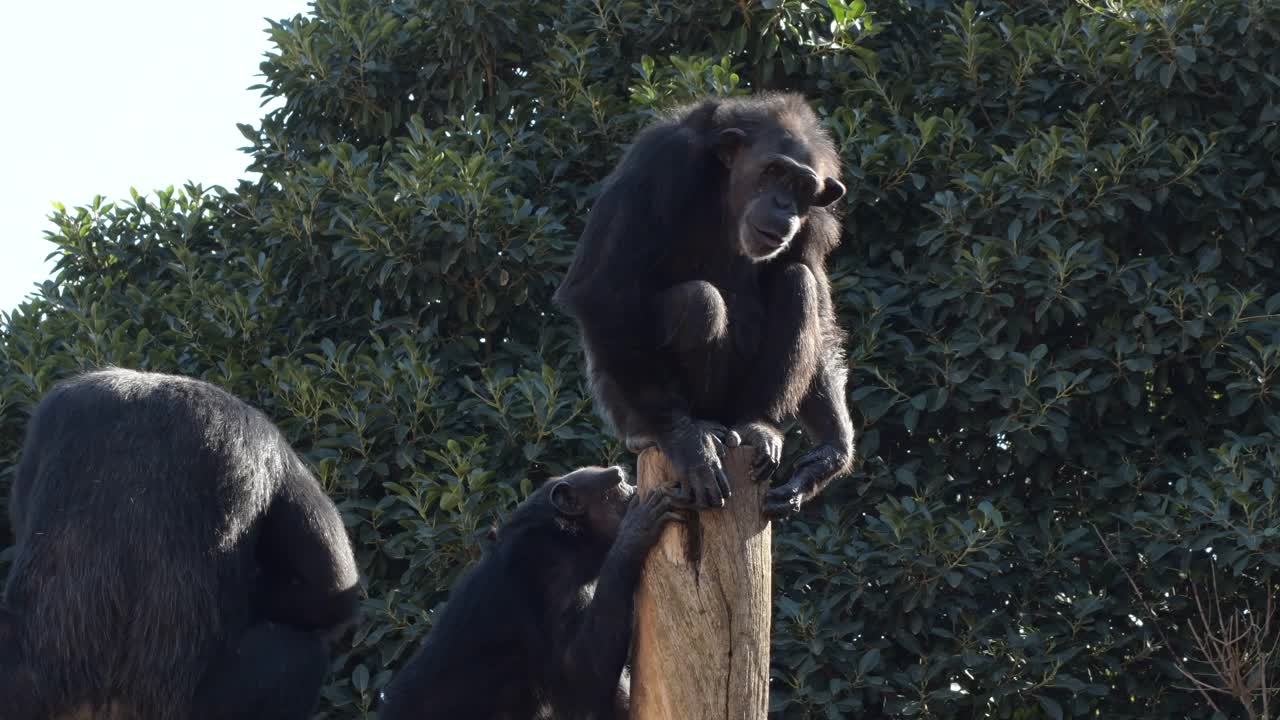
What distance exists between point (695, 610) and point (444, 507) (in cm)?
218

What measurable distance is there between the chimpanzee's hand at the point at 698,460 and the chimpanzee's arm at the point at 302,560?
109 cm

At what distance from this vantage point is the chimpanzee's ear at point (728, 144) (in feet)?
15.8

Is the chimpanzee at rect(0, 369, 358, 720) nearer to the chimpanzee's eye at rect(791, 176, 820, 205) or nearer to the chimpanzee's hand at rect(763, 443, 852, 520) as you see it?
the chimpanzee's hand at rect(763, 443, 852, 520)

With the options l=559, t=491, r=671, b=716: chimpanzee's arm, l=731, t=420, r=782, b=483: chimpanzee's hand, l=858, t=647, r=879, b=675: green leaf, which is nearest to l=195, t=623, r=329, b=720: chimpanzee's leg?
l=559, t=491, r=671, b=716: chimpanzee's arm

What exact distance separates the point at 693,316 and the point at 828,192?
2.49ft

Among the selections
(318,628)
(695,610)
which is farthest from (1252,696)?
(318,628)

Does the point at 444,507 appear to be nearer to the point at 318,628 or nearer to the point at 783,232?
the point at 318,628

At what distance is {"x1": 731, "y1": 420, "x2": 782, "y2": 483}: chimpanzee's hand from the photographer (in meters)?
4.27

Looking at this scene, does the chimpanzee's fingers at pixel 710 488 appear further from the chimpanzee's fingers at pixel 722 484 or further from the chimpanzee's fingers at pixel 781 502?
the chimpanzee's fingers at pixel 781 502

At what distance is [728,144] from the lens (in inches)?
191

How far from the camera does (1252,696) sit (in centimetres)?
617

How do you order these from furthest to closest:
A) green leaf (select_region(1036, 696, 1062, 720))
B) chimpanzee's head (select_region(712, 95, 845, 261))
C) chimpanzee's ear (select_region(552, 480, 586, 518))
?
1. green leaf (select_region(1036, 696, 1062, 720))
2. chimpanzee's ear (select_region(552, 480, 586, 518))
3. chimpanzee's head (select_region(712, 95, 845, 261))

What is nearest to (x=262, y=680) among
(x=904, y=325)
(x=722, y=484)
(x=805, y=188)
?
(x=722, y=484)

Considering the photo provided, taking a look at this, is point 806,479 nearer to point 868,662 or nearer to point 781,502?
point 781,502
